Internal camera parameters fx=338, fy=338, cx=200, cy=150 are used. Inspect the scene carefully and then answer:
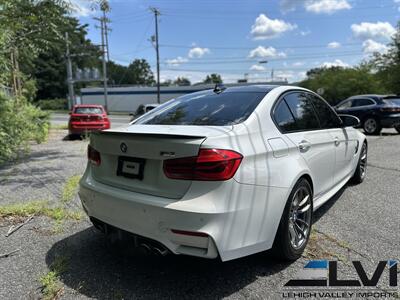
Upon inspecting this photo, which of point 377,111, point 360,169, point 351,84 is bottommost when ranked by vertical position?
point 360,169

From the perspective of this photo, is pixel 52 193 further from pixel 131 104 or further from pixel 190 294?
pixel 131 104

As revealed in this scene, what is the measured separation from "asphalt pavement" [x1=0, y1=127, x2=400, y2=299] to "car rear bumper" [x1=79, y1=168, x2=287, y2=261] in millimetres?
427

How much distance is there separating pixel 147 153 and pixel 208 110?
3.16 ft

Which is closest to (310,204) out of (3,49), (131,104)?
(3,49)

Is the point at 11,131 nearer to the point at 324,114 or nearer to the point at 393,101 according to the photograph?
the point at 324,114

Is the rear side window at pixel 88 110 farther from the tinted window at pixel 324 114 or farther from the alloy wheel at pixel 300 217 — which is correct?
the alloy wheel at pixel 300 217

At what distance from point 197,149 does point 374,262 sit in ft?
6.81

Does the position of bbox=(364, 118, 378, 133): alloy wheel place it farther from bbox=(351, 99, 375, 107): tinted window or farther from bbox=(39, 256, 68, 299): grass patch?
bbox=(39, 256, 68, 299): grass patch

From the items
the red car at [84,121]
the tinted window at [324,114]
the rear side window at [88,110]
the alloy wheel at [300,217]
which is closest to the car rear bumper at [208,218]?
the alloy wheel at [300,217]

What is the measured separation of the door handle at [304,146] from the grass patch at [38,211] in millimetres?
2895

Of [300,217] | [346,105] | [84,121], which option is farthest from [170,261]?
[346,105]

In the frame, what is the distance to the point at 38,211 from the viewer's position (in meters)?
4.61

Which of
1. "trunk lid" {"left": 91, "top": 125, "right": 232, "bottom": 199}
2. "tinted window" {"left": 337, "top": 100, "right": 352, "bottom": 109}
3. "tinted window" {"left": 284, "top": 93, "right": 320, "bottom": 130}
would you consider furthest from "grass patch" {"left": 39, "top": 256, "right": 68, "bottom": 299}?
"tinted window" {"left": 337, "top": 100, "right": 352, "bottom": 109}

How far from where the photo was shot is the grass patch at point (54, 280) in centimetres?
273
